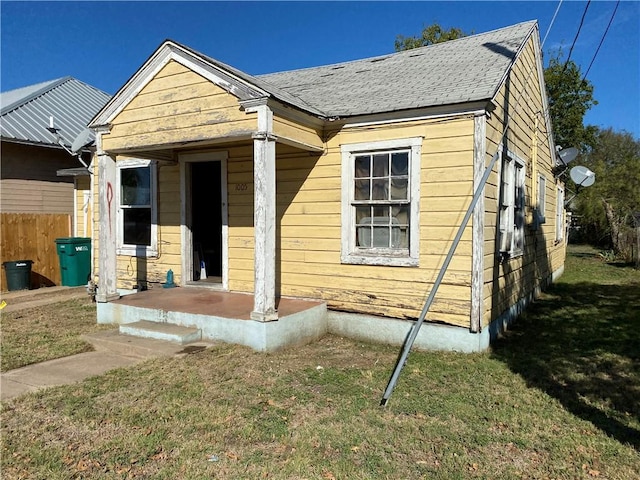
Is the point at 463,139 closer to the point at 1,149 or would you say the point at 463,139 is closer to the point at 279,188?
the point at 279,188

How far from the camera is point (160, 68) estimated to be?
20.9ft

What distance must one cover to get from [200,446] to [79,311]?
6094 millimetres

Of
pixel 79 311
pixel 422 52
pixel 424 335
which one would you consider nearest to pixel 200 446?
pixel 424 335

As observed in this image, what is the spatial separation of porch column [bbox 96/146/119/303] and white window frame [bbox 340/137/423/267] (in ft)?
11.8

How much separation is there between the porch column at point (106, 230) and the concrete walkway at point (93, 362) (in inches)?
37.1

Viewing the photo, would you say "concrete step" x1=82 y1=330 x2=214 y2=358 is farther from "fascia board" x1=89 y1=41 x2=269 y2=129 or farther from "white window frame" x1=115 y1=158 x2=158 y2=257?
"fascia board" x1=89 y1=41 x2=269 y2=129

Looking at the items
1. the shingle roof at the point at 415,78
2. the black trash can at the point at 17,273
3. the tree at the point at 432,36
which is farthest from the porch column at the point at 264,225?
the tree at the point at 432,36

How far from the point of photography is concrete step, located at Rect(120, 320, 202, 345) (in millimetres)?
5910

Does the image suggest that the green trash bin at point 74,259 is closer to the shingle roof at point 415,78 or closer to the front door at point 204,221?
the front door at point 204,221

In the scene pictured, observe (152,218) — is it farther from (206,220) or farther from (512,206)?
(512,206)

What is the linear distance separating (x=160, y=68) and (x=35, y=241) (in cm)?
804

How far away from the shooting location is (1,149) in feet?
41.4

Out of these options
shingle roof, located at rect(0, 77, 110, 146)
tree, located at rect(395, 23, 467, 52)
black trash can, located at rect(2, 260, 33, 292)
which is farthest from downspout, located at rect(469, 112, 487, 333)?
tree, located at rect(395, 23, 467, 52)

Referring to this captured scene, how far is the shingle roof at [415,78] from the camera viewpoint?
6066mm
